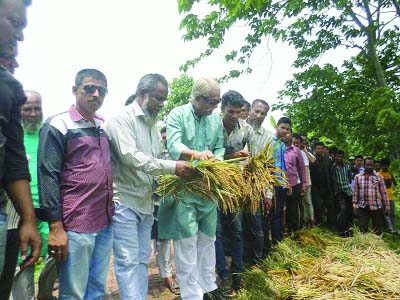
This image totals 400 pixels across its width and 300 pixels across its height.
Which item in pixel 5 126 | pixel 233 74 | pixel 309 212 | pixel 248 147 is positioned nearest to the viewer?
pixel 5 126

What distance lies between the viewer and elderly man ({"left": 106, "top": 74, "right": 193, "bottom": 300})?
2.54m

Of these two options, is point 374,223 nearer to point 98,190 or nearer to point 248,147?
point 248,147

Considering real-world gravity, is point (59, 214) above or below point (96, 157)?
below

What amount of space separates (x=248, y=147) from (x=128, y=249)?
1.70m

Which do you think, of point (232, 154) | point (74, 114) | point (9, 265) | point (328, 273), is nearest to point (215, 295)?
point (328, 273)

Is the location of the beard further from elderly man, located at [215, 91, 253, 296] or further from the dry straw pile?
elderly man, located at [215, 91, 253, 296]

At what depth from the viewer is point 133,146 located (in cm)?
258

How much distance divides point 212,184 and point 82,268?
1079mm

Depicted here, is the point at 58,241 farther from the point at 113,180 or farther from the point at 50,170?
the point at 113,180

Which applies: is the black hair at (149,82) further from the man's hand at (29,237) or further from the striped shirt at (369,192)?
the striped shirt at (369,192)

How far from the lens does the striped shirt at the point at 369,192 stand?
22.5 feet

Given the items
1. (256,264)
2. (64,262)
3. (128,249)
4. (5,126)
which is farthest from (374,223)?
(5,126)

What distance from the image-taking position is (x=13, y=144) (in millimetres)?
1563

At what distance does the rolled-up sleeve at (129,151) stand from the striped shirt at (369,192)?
5432 mm
